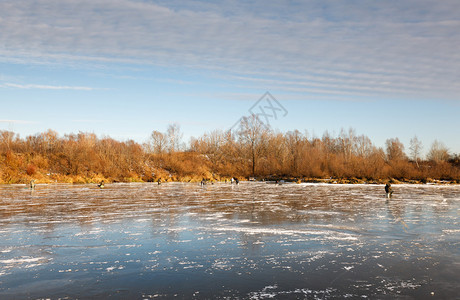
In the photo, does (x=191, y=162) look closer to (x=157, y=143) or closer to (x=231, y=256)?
(x=157, y=143)

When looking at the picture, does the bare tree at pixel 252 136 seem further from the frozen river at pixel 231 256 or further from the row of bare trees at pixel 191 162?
the frozen river at pixel 231 256

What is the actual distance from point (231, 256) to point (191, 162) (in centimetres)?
4671

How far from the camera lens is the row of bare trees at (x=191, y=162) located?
4097cm

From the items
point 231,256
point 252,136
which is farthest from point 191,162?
point 231,256

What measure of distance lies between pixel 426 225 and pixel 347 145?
75.1 metres

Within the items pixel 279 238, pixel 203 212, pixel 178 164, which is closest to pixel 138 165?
pixel 178 164

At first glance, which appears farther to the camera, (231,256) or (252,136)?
(252,136)

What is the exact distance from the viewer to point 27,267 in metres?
6.25

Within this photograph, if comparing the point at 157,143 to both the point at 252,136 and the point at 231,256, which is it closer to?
the point at 252,136

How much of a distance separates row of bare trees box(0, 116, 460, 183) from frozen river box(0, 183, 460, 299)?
31236mm

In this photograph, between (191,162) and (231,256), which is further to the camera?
(191,162)

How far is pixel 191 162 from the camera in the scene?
53.3 m

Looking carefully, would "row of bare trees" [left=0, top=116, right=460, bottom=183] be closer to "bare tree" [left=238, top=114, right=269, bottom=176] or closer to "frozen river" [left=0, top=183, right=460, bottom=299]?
"bare tree" [left=238, top=114, right=269, bottom=176]

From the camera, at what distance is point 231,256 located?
23.0ft
